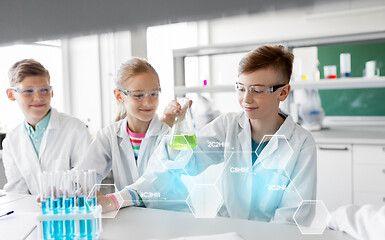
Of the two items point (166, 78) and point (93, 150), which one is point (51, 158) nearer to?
point (93, 150)

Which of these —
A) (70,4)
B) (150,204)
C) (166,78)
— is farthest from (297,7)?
(150,204)

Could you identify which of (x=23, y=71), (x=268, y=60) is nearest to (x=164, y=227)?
(x=268, y=60)

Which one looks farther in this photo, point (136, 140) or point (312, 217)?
point (136, 140)

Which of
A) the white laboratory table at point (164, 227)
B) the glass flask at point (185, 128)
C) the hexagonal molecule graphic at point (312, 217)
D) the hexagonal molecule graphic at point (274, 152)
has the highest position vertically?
the glass flask at point (185, 128)

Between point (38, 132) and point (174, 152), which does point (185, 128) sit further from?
point (38, 132)

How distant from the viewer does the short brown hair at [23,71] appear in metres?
0.85

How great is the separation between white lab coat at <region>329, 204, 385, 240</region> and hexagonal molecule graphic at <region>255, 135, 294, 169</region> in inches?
6.2

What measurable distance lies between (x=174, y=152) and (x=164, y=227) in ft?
0.58

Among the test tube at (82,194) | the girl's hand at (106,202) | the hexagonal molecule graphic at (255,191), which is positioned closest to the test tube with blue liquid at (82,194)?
the test tube at (82,194)

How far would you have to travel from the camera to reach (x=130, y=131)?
895 mm

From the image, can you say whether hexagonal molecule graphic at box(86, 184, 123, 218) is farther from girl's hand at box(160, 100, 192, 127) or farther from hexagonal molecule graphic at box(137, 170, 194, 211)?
girl's hand at box(160, 100, 192, 127)

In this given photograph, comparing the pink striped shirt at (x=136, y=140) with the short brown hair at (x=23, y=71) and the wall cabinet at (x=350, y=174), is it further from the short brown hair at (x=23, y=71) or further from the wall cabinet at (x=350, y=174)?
the wall cabinet at (x=350, y=174)

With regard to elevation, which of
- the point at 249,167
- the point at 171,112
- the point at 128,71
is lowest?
the point at 249,167

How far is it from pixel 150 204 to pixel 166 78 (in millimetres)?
355
